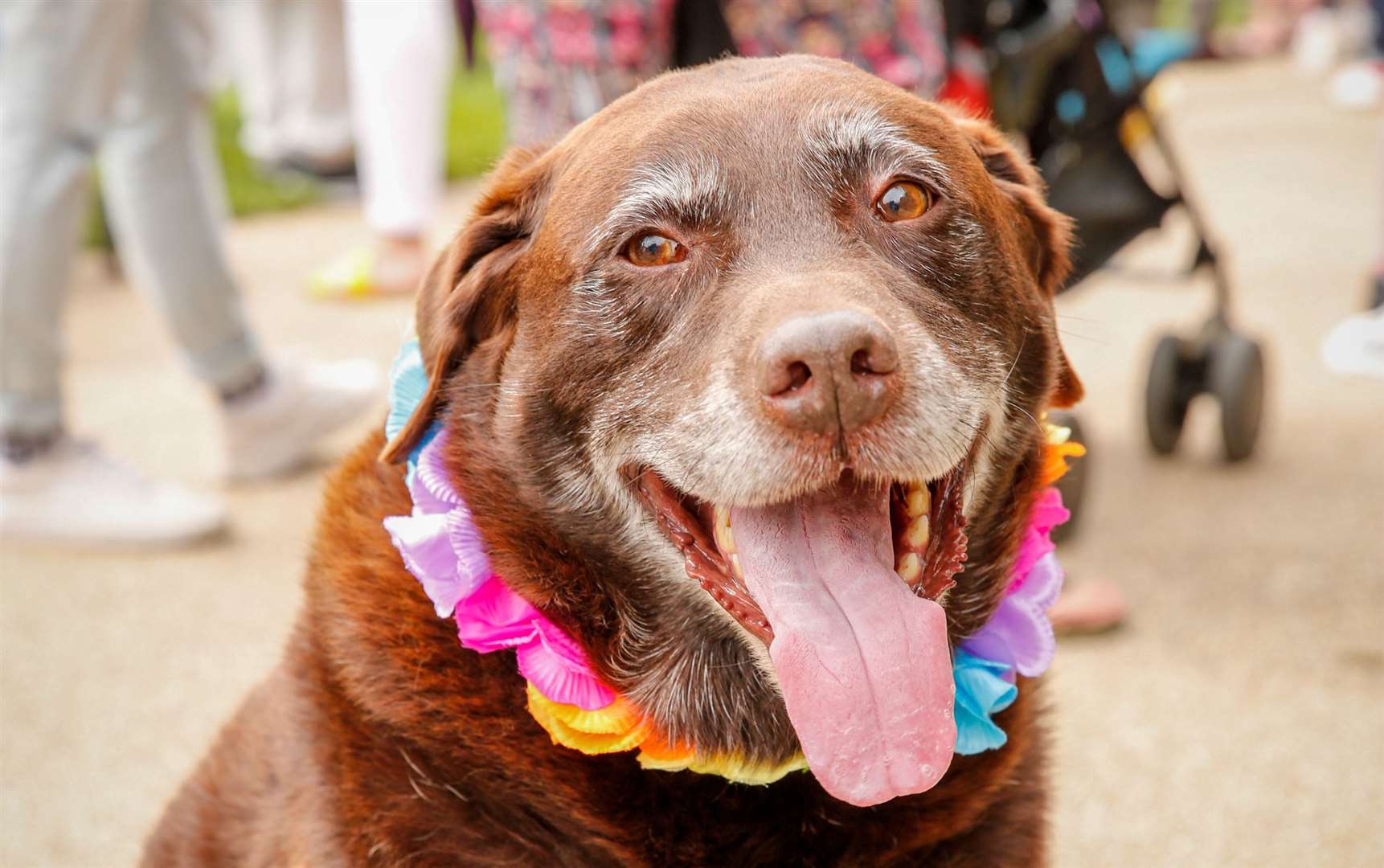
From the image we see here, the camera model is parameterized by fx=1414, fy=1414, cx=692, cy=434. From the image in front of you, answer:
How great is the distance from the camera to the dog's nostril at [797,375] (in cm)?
183

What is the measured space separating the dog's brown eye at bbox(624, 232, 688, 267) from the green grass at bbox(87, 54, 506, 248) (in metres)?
5.92

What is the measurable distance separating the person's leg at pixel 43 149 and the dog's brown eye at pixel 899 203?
2.74 m

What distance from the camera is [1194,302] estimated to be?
729 cm

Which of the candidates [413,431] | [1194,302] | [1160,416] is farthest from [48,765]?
[1194,302]

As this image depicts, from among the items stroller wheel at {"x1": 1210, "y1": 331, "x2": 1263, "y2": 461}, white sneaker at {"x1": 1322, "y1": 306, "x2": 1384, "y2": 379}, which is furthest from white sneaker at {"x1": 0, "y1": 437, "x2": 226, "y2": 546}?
white sneaker at {"x1": 1322, "y1": 306, "x2": 1384, "y2": 379}

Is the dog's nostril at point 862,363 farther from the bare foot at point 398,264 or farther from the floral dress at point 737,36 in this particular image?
the bare foot at point 398,264

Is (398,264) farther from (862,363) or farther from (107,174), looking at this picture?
(862,363)

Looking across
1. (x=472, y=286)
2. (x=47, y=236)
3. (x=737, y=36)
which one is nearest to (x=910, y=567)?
(x=472, y=286)

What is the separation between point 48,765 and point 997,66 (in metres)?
3.22

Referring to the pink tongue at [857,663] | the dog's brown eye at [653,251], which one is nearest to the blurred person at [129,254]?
the dog's brown eye at [653,251]

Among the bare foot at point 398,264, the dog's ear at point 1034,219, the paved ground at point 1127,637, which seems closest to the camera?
the dog's ear at point 1034,219

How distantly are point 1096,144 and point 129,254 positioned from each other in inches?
123

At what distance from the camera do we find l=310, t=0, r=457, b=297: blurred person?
6.20 metres

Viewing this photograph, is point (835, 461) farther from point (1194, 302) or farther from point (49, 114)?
point (1194, 302)
